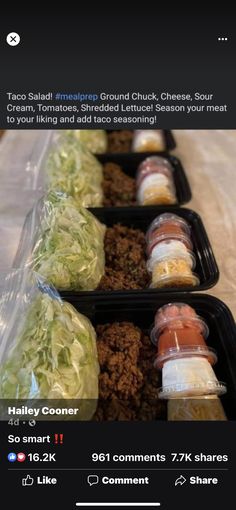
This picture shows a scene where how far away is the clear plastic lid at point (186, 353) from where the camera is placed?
923mm

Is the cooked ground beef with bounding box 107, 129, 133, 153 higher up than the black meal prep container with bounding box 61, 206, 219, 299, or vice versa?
the cooked ground beef with bounding box 107, 129, 133, 153

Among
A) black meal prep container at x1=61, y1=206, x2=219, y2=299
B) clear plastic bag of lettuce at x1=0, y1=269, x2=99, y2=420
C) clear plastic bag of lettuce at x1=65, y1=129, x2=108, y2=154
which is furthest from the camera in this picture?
clear plastic bag of lettuce at x1=65, y1=129, x2=108, y2=154

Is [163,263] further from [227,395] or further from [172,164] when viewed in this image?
[172,164]

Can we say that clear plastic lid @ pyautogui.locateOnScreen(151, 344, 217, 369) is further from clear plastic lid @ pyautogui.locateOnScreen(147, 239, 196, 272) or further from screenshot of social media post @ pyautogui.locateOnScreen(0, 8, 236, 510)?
clear plastic lid @ pyautogui.locateOnScreen(147, 239, 196, 272)

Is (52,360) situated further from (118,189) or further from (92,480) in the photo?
(118,189)

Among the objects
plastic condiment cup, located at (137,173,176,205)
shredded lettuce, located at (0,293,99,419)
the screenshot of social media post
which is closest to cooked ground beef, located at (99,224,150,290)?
the screenshot of social media post

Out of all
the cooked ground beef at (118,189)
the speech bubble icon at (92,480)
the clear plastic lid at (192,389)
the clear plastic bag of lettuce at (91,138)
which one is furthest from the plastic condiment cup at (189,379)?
the clear plastic bag of lettuce at (91,138)

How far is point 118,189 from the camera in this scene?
1638 millimetres

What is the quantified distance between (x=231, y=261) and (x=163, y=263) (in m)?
0.24

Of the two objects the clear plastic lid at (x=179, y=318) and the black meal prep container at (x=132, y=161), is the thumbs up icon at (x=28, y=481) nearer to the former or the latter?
the clear plastic lid at (x=179, y=318)

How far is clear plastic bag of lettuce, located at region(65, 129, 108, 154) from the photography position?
1812 millimetres

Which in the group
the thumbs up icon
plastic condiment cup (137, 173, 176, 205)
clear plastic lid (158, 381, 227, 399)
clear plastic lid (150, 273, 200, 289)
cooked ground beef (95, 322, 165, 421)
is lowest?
the thumbs up icon

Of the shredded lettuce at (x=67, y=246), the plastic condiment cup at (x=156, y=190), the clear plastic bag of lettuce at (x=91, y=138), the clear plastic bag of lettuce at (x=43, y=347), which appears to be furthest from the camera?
the clear plastic bag of lettuce at (x=91, y=138)

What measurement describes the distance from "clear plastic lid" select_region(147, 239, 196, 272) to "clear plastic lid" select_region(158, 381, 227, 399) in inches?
16.0
